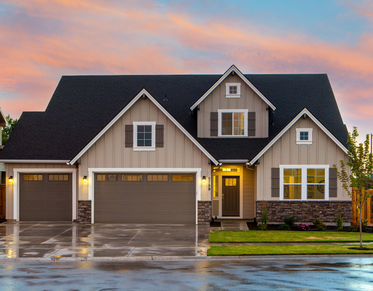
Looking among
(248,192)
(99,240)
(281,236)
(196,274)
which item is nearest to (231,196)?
(248,192)

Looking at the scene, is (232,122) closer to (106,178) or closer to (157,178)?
(157,178)

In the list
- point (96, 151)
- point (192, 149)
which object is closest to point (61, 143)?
point (96, 151)

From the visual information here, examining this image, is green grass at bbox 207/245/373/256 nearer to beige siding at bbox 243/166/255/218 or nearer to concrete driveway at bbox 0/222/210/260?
concrete driveway at bbox 0/222/210/260

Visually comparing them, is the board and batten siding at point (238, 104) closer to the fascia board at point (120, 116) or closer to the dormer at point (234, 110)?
the dormer at point (234, 110)

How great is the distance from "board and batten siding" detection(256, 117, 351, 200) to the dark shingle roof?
4.28 ft

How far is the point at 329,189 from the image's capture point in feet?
67.6

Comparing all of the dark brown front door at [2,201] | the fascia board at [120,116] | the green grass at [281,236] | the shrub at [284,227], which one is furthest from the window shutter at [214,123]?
the dark brown front door at [2,201]

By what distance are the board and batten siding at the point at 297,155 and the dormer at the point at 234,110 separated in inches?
92.9

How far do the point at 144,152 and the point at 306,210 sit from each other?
8647 millimetres

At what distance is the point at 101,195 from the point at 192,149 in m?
5.28

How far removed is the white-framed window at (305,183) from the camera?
2066 centimetres

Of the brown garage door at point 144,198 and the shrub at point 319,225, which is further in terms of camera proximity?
the brown garage door at point 144,198

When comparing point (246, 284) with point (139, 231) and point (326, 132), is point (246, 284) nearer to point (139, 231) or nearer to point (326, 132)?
point (139, 231)

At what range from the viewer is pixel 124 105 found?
2470 centimetres
